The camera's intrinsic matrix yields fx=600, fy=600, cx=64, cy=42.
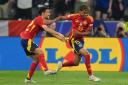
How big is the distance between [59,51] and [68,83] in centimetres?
427


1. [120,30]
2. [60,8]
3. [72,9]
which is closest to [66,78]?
[120,30]

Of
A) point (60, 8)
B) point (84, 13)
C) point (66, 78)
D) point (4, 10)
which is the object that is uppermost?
point (84, 13)

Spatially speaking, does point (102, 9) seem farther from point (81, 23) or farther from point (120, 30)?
point (81, 23)

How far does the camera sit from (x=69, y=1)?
20.7 metres

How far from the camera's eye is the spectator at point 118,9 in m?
20.9

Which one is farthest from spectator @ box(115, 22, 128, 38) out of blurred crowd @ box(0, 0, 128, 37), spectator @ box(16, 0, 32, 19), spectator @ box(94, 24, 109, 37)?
spectator @ box(16, 0, 32, 19)

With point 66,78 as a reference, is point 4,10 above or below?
above

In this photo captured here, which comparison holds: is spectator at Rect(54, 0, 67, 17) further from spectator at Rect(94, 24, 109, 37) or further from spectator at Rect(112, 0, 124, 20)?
spectator at Rect(112, 0, 124, 20)

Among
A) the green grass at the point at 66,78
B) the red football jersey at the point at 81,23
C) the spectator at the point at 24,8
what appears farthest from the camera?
the spectator at the point at 24,8

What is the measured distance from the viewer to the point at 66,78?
52.6 feet

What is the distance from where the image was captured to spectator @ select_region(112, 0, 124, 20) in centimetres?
2092

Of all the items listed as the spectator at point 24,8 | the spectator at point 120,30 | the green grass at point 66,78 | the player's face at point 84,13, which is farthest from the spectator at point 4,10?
the player's face at point 84,13

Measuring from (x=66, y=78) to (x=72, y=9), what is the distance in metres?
5.11

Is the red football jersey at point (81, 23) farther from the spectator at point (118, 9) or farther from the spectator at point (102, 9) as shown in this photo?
the spectator at point (118, 9)
